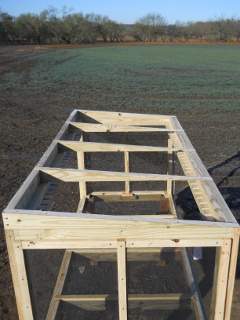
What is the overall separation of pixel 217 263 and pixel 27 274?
4.75 feet

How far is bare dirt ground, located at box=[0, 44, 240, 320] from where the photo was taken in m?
5.73

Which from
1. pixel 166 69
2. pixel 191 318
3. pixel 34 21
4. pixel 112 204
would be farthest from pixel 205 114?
pixel 34 21

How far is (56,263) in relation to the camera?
5664 mm

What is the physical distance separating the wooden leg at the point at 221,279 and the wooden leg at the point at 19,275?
4.74ft

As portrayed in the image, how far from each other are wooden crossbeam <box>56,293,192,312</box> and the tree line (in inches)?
2904

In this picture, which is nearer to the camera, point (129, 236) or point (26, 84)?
point (129, 236)

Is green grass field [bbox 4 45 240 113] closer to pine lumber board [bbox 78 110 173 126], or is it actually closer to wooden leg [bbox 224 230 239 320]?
pine lumber board [bbox 78 110 173 126]

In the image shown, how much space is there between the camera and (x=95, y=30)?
279 feet

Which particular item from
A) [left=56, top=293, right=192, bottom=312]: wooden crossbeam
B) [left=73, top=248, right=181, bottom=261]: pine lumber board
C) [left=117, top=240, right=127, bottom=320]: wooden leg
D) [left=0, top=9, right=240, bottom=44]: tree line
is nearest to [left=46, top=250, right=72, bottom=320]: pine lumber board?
[left=56, top=293, right=192, bottom=312]: wooden crossbeam

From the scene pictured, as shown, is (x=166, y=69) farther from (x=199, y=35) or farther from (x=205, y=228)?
(x=199, y=35)

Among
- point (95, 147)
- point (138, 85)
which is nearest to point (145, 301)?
point (95, 147)

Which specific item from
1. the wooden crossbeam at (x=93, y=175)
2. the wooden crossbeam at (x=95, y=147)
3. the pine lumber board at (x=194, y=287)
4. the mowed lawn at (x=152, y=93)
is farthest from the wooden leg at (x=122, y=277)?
the mowed lawn at (x=152, y=93)

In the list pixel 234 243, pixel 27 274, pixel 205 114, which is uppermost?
pixel 234 243

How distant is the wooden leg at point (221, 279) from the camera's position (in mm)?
2516
